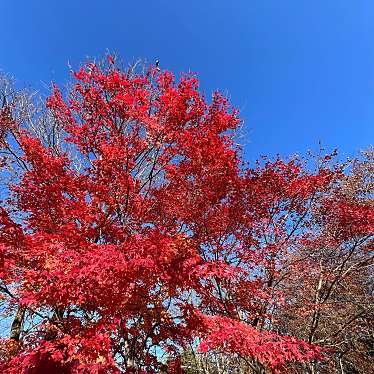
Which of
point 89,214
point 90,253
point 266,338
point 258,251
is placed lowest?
point 266,338

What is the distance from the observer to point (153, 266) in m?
7.53

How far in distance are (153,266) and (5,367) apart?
5031 millimetres

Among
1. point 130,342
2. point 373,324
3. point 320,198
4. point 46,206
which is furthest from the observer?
point 373,324

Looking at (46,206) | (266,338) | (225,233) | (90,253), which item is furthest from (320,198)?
(46,206)

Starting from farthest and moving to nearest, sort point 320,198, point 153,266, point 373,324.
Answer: point 373,324 → point 320,198 → point 153,266

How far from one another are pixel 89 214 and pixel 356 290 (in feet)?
53.9

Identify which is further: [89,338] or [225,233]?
[225,233]

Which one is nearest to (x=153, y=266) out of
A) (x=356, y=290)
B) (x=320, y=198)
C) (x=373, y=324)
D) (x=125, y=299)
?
(x=125, y=299)

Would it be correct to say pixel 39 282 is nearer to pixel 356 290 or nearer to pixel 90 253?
pixel 90 253

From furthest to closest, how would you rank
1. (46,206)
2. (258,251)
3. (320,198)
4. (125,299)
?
(320,198) < (258,251) < (46,206) < (125,299)

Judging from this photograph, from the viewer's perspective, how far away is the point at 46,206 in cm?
1020

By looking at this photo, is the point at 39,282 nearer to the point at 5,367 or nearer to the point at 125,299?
the point at 125,299

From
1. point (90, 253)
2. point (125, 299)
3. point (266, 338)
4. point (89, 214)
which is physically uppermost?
point (89, 214)

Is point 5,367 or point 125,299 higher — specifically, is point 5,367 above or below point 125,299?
below
